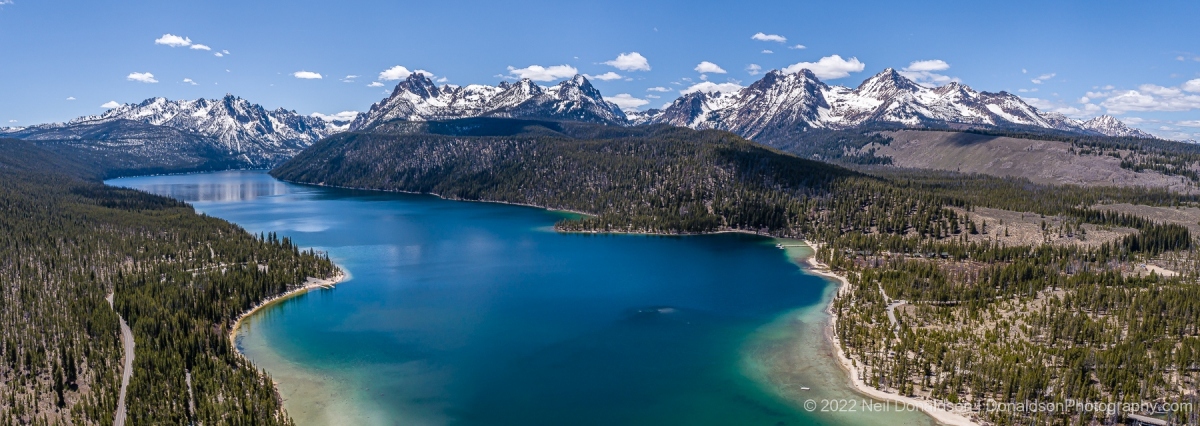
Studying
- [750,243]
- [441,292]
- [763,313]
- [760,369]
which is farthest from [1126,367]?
[750,243]

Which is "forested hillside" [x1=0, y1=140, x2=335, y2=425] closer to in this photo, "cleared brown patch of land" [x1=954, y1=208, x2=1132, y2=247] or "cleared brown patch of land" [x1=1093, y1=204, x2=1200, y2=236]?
"cleared brown patch of land" [x1=954, y1=208, x2=1132, y2=247]

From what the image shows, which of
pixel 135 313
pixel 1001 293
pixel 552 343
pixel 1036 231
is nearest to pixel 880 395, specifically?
pixel 552 343

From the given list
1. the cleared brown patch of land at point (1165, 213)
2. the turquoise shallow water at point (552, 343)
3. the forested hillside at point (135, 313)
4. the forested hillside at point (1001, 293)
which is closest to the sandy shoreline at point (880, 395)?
the forested hillside at point (1001, 293)

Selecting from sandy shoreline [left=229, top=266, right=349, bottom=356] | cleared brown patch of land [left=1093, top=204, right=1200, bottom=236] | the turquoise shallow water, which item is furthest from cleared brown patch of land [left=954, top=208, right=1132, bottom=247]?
sandy shoreline [left=229, top=266, right=349, bottom=356]

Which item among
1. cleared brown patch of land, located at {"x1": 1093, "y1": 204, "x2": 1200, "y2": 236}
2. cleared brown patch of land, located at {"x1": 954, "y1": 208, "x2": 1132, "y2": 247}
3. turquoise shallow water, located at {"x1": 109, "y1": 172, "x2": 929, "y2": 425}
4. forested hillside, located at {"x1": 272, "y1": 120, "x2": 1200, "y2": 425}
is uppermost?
cleared brown patch of land, located at {"x1": 1093, "y1": 204, "x2": 1200, "y2": 236}

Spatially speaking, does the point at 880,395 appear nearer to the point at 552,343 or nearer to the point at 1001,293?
the point at 552,343
